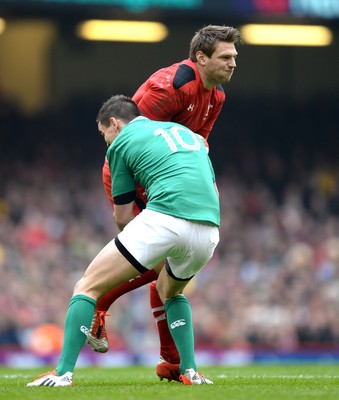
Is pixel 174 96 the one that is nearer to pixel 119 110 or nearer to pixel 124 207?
pixel 119 110

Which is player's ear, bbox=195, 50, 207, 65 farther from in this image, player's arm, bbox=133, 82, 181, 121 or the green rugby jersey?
the green rugby jersey

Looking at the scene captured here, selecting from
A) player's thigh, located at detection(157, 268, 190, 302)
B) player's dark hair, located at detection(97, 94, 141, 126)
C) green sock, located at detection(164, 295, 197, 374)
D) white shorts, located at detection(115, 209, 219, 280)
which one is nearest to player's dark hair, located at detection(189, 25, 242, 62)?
player's dark hair, located at detection(97, 94, 141, 126)

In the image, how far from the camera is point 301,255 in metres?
19.1

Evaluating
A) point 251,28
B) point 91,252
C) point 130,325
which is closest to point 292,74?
point 251,28

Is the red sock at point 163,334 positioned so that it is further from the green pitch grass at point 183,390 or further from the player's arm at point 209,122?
the player's arm at point 209,122

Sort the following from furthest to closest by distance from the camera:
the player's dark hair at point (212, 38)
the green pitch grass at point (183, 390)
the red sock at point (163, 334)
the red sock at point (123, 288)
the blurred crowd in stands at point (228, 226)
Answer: the blurred crowd in stands at point (228, 226) < the red sock at point (123, 288) < the red sock at point (163, 334) < the player's dark hair at point (212, 38) < the green pitch grass at point (183, 390)

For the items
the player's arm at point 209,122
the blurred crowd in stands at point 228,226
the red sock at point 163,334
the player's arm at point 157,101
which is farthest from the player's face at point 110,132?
the blurred crowd in stands at point 228,226

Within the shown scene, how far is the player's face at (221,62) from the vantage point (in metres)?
7.16

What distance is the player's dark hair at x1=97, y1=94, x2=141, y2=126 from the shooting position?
22.1 feet

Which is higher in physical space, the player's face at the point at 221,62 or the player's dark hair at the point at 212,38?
the player's dark hair at the point at 212,38

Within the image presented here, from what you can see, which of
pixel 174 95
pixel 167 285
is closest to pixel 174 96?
pixel 174 95

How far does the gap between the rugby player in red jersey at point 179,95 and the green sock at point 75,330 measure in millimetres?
857

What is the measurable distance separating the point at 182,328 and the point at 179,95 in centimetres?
156

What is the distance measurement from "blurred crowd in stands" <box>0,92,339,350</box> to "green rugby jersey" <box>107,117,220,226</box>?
31.9 ft
